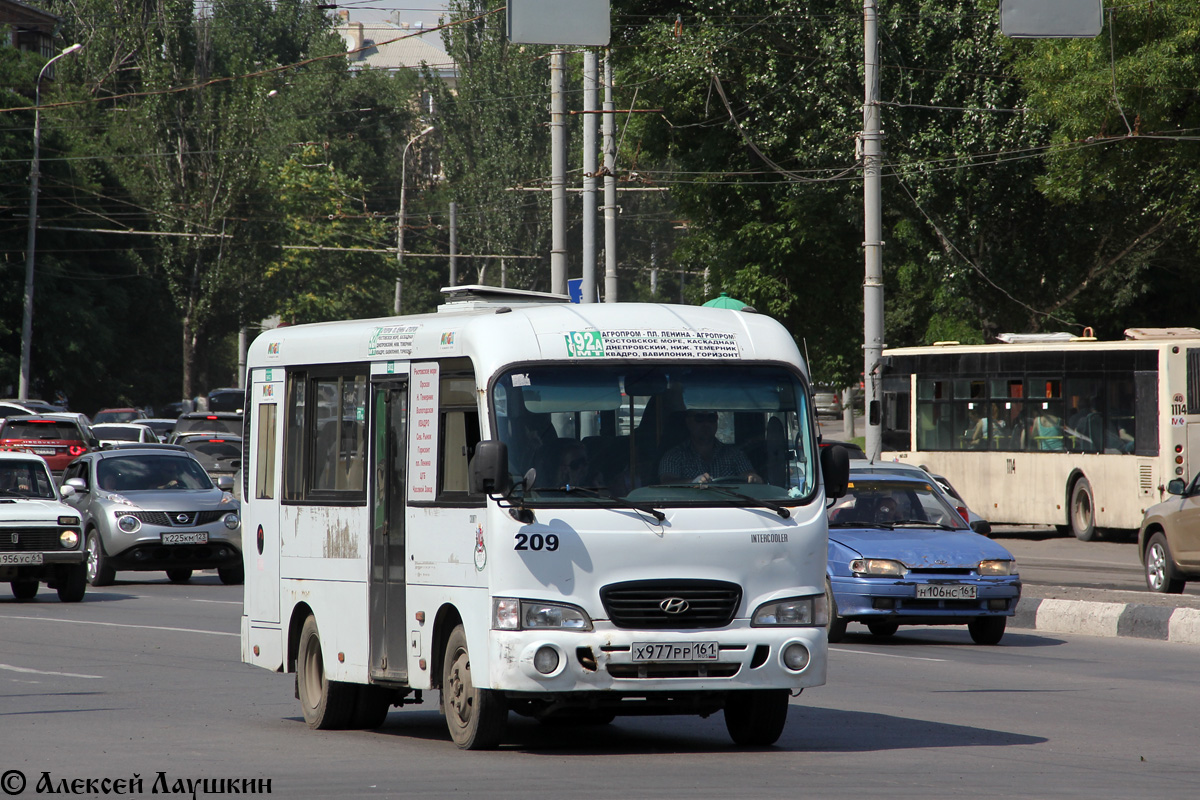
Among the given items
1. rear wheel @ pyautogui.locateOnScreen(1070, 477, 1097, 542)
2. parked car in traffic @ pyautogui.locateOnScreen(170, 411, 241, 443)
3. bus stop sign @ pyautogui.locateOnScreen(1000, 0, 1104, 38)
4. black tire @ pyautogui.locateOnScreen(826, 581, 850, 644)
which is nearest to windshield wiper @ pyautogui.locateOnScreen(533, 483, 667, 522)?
black tire @ pyautogui.locateOnScreen(826, 581, 850, 644)

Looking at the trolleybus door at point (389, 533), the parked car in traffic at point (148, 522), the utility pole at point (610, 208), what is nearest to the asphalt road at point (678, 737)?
the trolleybus door at point (389, 533)

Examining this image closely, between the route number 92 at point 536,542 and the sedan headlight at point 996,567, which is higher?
the route number 92 at point 536,542

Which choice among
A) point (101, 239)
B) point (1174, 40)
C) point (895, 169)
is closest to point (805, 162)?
point (895, 169)

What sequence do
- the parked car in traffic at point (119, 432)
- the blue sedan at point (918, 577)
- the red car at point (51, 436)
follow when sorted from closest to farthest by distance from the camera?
the blue sedan at point (918, 577)
the red car at point (51, 436)
the parked car in traffic at point (119, 432)

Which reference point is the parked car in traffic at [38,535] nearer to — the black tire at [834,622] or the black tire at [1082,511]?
the black tire at [834,622]

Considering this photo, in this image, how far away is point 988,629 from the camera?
1630 cm

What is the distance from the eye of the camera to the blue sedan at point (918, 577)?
1540 cm

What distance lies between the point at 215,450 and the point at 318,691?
2531 centimetres

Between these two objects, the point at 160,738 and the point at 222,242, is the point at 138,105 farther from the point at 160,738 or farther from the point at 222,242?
the point at 160,738

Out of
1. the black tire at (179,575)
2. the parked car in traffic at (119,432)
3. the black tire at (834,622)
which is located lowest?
the black tire at (179,575)

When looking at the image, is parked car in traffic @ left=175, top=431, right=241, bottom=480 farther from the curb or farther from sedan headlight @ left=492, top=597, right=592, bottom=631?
sedan headlight @ left=492, top=597, right=592, bottom=631

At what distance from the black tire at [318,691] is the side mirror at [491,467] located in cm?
225

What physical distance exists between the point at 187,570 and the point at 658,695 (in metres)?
16.4

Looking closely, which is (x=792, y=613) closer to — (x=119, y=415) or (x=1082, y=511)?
(x=1082, y=511)
